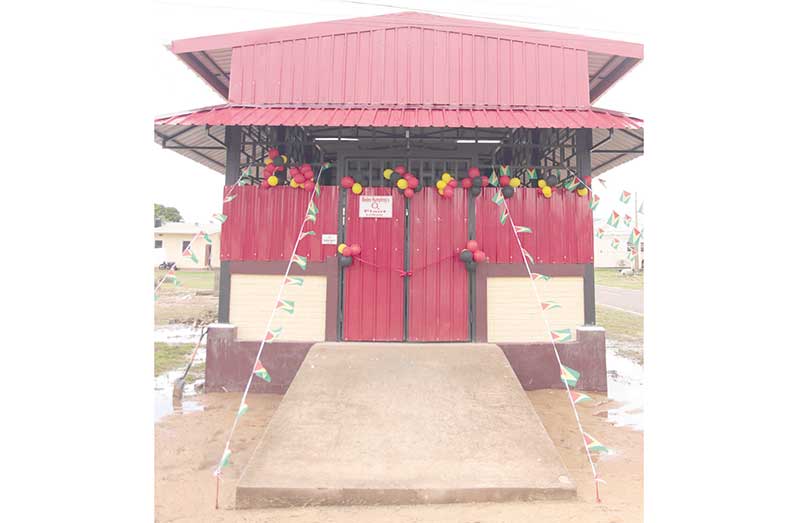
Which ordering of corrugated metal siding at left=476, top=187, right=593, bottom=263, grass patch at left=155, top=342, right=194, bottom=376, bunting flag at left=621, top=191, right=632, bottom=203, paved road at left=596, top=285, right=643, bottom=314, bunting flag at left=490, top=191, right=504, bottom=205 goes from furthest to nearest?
paved road at left=596, top=285, right=643, bottom=314 → grass patch at left=155, top=342, right=194, bottom=376 → corrugated metal siding at left=476, top=187, right=593, bottom=263 → bunting flag at left=490, top=191, right=504, bottom=205 → bunting flag at left=621, top=191, right=632, bottom=203

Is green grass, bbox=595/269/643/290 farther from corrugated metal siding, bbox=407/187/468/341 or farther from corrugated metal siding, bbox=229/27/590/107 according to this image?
corrugated metal siding, bbox=407/187/468/341

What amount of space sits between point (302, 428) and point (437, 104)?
210 inches

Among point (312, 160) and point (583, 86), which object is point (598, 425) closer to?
point (583, 86)

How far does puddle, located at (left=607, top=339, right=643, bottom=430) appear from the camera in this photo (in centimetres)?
566

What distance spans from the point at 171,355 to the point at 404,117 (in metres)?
7.54

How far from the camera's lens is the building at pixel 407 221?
6.64 meters

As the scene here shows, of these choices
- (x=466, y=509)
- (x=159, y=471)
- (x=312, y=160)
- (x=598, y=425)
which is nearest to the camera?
(x=466, y=509)

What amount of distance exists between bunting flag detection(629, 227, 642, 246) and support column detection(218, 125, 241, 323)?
6202mm

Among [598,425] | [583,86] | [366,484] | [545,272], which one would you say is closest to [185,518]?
[366,484]

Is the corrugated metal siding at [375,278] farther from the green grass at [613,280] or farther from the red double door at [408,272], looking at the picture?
the green grass at [613,280]

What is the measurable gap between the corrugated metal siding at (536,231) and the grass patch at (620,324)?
5928 millimetres

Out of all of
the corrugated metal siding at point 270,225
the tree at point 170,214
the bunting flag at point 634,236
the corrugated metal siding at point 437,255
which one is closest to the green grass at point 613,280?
the bunting flag at point 634,236

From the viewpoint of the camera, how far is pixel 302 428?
4223mm

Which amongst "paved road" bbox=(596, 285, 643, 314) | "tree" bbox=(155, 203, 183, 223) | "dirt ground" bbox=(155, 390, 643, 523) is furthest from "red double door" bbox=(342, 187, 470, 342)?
"tree" bbox=(155, 203, 183, 223)
